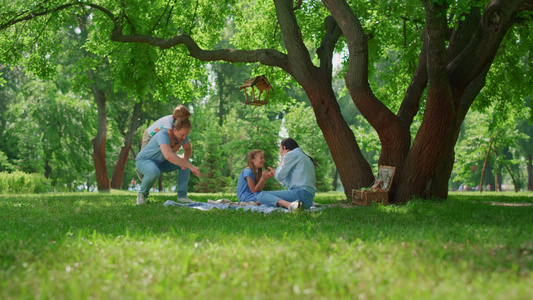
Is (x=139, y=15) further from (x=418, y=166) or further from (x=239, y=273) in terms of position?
(x=239, y=273)

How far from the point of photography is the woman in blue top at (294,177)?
27.1ft

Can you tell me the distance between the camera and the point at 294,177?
841 centimetres

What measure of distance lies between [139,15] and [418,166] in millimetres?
9528

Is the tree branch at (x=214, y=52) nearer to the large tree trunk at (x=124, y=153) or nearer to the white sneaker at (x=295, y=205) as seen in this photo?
the white sneaker at (x=295, y=205)

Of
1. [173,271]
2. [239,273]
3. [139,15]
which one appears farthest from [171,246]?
[139,15]

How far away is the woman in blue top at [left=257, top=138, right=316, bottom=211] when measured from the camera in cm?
825

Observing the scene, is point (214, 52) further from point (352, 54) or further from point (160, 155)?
point (352, 54)

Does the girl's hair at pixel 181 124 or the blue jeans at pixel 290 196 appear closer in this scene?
the blue jeans at pixel 290 196

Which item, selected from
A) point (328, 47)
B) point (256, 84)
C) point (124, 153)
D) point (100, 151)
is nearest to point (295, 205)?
point (256, 84)

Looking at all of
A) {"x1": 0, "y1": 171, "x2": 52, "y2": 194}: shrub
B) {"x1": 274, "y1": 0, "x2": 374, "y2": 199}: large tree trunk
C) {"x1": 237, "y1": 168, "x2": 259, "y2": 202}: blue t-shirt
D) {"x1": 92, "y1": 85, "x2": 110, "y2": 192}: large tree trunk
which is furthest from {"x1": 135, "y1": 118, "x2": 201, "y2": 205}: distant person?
{"x1": 92, "y1": 85, "x2": 110, "y2": 192}: large tree trunk

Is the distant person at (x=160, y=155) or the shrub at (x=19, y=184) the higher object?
the distant person at (x=160, y=155)

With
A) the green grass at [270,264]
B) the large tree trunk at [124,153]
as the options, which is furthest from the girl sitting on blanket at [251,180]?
the large tree trunk at [124,153]

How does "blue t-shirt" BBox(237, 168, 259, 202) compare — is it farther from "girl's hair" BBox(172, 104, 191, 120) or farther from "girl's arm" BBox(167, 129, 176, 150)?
"girl's hair" BBox(172, 104, 191, 120)

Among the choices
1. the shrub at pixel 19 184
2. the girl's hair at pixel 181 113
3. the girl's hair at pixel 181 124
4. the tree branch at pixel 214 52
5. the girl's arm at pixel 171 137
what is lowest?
the shrub at pixel 19 184
